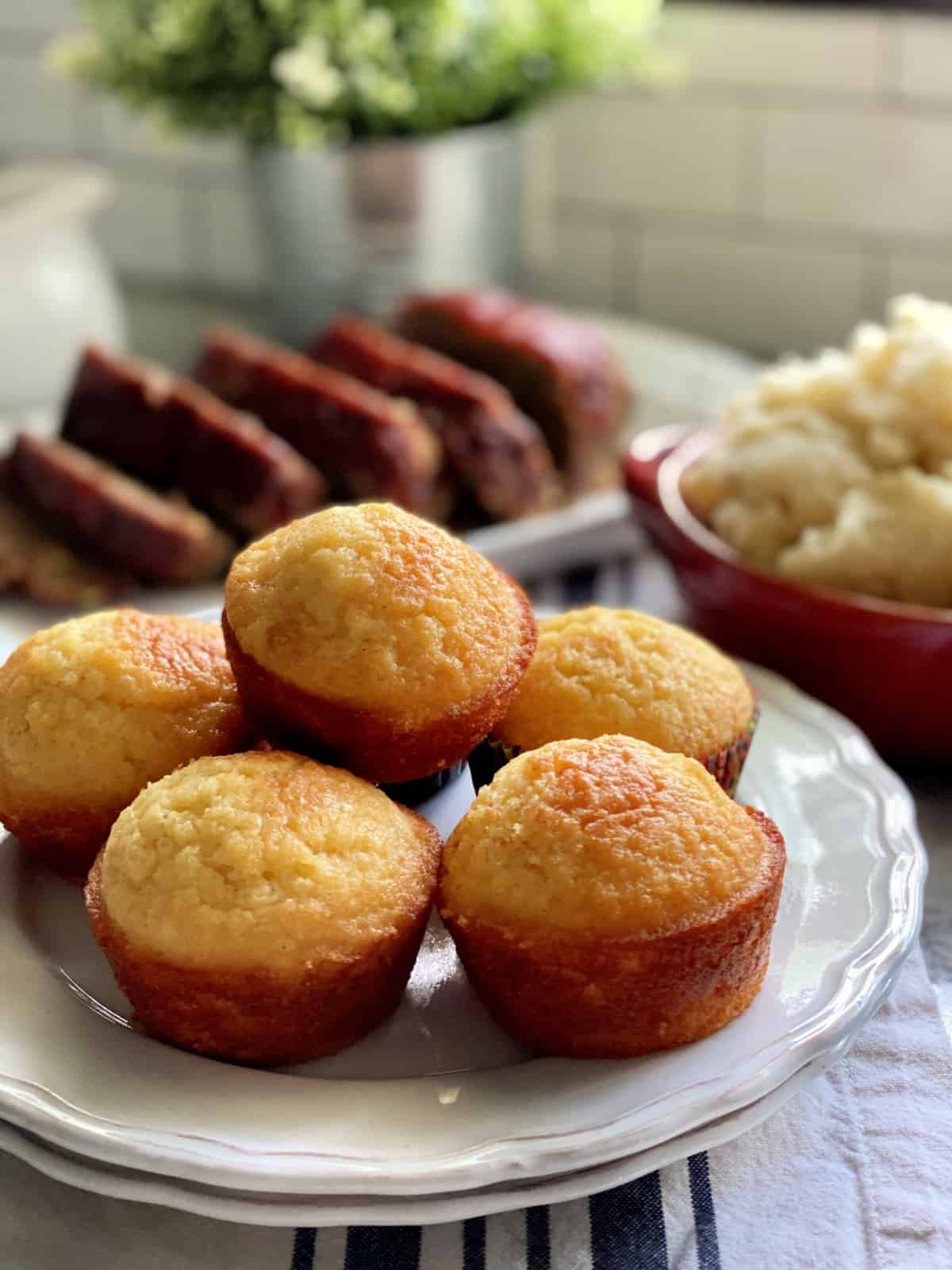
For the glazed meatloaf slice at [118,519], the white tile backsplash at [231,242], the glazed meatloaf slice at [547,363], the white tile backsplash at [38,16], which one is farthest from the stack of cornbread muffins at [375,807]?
the white tile backsplash at [38,16]

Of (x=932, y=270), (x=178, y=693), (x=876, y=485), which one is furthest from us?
(x=932, y=270)

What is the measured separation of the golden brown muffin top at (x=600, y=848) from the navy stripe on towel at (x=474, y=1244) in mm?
221

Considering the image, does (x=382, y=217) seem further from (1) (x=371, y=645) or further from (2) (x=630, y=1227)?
(2) (x=630, y=1227)

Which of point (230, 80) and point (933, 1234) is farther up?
point (230, 80)

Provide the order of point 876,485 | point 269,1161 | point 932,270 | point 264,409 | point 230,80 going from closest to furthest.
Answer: point 269,1161 < point 876,485 < point 264,409 < point 230,80 < point 932,270

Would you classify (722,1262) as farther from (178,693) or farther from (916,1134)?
(178,693)

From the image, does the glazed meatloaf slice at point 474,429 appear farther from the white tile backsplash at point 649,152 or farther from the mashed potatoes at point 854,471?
the white tile backsplash at point 649,152

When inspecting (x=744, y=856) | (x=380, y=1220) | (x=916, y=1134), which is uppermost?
(x=744, y=856)

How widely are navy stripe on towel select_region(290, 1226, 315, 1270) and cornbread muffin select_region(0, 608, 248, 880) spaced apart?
14.2 inches

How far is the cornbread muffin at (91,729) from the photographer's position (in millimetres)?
1223

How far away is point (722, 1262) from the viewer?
106 centimetres

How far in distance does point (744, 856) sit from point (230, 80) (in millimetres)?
2156

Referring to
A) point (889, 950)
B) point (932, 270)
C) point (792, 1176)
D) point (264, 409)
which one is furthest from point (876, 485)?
point (932, 270)

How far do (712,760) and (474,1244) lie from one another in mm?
455
